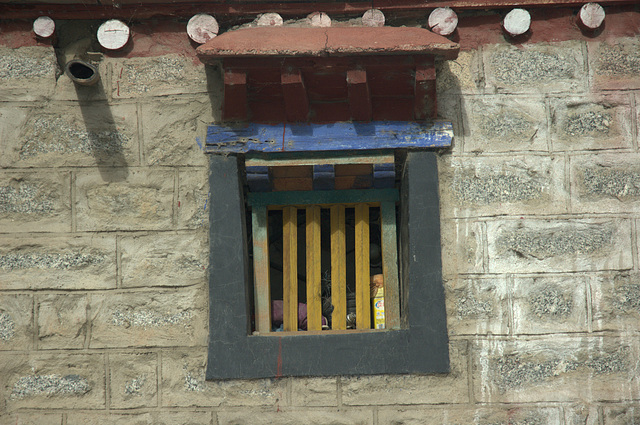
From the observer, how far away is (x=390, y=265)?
3.44m

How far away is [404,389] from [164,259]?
1.49 meters

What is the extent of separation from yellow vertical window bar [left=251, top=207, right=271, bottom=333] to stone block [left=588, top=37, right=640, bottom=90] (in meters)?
2.10

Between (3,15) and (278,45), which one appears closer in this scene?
(278,45)

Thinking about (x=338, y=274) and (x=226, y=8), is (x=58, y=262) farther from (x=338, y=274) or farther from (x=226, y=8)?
(x=226, y=8)

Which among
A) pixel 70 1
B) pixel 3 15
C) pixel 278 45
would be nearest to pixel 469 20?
pixel 278 45

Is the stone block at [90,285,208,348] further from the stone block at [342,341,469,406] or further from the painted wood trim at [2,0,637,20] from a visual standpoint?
the painted wood trim at [2,0,637,20]

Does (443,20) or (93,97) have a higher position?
(443,20)

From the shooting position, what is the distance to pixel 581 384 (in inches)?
123

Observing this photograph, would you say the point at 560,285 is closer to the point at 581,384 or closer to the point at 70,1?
the point at 581,384

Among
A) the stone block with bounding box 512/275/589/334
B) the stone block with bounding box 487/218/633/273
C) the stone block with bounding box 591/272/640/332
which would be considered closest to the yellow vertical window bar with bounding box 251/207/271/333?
the stone block with bounding box 487/218/633/273

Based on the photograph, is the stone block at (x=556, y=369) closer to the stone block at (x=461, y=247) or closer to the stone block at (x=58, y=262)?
the stone block at (x=461, y=247)

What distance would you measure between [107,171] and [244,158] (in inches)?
31.1

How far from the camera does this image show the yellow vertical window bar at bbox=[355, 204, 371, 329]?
11.3 ft

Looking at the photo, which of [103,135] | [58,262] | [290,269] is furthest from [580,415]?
[103,135]
